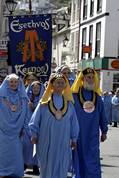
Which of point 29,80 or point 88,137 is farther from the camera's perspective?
point 29,80

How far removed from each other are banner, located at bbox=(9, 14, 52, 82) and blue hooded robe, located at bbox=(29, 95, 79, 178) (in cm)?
408

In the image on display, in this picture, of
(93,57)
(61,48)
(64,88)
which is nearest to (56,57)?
(61,48)

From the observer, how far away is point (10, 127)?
1109cm

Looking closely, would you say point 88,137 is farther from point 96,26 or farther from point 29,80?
point 96,26

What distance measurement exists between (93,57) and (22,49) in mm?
33026

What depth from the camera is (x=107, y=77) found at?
4447 cm

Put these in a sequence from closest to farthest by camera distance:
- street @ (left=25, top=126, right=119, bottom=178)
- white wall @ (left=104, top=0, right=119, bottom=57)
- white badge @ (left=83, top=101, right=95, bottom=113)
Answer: white badge @ (left=83, top=101, right=95, bottom=113)
street @ (left=25, top=126, right=119, bottom=178)
white wall @ (left=104, top=0, right=119, bottom=57)

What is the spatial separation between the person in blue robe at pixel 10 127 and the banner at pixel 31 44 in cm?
260

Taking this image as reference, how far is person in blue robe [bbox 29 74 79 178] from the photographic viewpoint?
31.8 feet

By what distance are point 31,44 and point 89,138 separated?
351 centimetres

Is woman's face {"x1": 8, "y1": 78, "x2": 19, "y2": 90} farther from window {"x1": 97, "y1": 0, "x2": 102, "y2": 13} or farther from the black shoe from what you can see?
window {"x1": 97, "y1": 0, "x2": 102, "y2": 13}

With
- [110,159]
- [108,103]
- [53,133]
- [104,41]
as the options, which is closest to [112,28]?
[104,41]

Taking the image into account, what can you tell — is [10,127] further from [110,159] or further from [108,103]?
[108,103]

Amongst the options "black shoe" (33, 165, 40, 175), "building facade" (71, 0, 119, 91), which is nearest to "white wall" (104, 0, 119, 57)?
"building facade" (71, 0, 119, 91)
